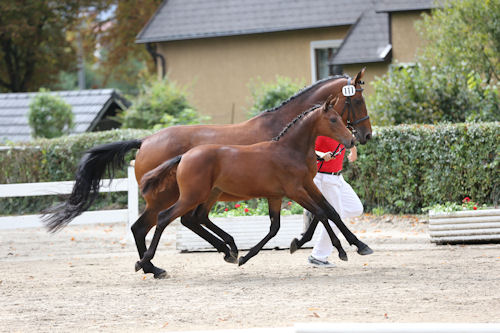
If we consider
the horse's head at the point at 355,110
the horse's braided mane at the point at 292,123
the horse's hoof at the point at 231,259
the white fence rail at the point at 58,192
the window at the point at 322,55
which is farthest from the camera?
the window at the point at 322,55

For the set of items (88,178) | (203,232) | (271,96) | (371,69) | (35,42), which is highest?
(35,42)

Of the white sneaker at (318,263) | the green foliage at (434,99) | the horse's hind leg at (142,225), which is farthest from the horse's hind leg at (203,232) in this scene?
the green foliage at (434,99)

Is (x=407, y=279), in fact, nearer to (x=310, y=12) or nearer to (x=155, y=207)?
(x=155, y=207)

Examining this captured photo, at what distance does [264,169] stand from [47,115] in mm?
13038

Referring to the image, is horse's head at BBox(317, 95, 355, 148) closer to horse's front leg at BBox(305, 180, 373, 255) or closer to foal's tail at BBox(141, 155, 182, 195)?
horse's front leg at BBox(305, 180, 373, 255)

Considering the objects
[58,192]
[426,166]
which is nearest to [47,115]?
[58,192]

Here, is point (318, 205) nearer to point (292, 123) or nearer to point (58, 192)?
point (292, 123)

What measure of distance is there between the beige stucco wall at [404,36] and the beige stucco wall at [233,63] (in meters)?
3.20

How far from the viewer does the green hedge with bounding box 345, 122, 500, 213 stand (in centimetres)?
1199

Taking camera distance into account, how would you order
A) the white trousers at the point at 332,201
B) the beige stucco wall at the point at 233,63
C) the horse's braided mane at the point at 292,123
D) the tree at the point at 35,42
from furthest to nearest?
the tree at the point at 35,42, the beige stucco wall at the point at 233,63, the white trousers at the point at 332,201, the horse's braided mane at the point at 292,123

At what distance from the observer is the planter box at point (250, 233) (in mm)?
10367

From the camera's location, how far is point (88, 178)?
29.8 feet

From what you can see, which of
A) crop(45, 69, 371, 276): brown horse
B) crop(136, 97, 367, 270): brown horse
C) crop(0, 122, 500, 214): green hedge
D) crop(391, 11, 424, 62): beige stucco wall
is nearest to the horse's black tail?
crop(45, 69, 371, 276): brown horse

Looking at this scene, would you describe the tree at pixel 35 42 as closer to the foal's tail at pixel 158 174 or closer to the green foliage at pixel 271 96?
the green foliage at pixel 271 96
